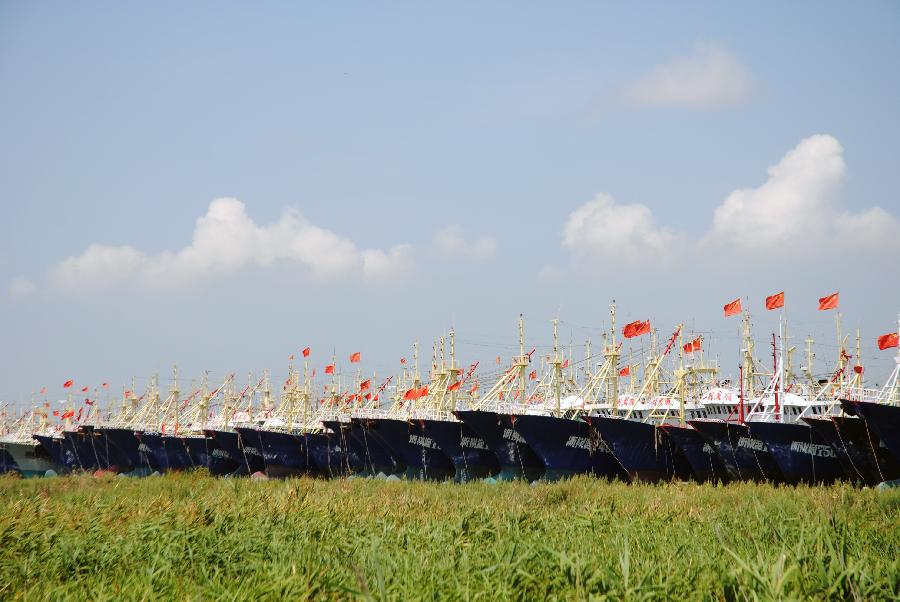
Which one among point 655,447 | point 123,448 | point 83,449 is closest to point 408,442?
point 655,447

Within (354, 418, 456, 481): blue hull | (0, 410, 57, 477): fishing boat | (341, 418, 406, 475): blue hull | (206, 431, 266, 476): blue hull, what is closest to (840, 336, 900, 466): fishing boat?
(354, 418, 456, 481): blue hull

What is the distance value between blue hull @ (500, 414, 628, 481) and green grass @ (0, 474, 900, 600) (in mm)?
16987

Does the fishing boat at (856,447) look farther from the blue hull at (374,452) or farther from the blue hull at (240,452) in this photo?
the blue hull at (240,452)

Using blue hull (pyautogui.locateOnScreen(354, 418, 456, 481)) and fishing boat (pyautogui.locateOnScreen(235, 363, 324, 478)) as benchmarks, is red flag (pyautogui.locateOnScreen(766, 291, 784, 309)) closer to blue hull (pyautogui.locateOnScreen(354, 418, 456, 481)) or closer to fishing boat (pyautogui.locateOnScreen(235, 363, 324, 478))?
blue hull (pyautogui.locateOnScreen(354, 418, 456, 481))

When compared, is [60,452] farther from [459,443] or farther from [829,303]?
[829,303]

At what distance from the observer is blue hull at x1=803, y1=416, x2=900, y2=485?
33.3 m

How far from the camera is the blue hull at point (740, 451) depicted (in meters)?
36.8

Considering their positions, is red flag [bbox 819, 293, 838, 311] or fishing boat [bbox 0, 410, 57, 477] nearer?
red flag [bbox 819, 293, 838, 311]

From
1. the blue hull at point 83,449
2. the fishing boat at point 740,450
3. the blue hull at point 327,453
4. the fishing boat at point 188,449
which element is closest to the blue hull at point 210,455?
the fishing boat at point 188,449

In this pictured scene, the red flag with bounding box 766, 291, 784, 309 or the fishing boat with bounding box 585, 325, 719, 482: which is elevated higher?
the red flag with bounding box 766, 291, 784, 309

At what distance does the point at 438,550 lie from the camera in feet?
49.4

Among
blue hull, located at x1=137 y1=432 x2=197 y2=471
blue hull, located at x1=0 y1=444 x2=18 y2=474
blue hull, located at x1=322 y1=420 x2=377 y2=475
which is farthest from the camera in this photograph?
blue hull, located at x1=0 y1=444 x2=18 y2=474

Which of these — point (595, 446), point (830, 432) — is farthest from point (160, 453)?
point (830, 432)

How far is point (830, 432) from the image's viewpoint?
3444 centimetres
